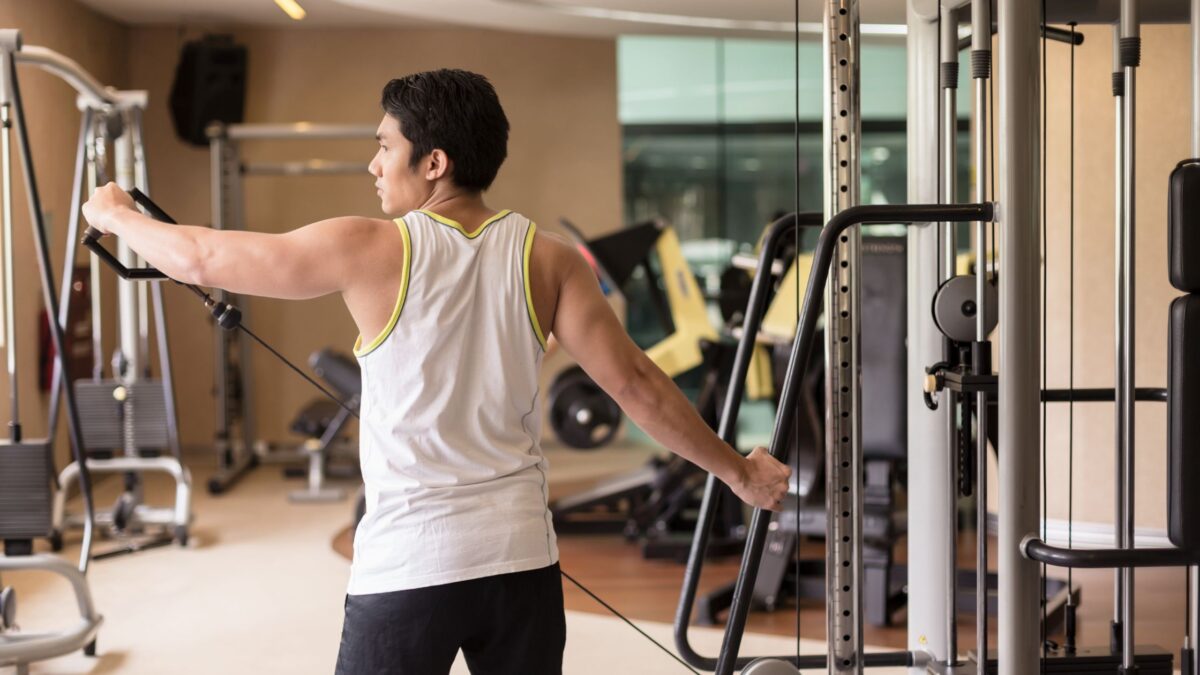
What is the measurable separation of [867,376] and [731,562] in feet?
3.74

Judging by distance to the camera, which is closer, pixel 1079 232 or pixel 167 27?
pixel 1079 232

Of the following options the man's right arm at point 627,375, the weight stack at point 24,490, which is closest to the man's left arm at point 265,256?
the man's right arm at point 627,375

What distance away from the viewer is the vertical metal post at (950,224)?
2.41 metres

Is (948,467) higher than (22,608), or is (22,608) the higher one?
(948,467)

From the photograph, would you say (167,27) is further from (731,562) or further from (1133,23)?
(1133,23)

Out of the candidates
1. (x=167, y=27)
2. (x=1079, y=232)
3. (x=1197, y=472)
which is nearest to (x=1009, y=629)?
(x=1197, y=472)

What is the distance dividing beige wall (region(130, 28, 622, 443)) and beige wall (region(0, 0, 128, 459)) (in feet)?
3.79

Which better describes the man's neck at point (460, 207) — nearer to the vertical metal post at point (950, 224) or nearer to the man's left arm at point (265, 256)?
the man's left arm at point (265, 256)

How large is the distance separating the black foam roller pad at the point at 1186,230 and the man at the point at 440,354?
39.0 inches

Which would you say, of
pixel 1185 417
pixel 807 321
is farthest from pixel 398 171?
pixel 1185 417

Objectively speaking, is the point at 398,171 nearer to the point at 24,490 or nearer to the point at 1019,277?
the point at 1019,277

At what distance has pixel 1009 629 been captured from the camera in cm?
200

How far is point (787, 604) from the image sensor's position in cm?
413

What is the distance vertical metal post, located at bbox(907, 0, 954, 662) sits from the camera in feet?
8.82
